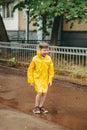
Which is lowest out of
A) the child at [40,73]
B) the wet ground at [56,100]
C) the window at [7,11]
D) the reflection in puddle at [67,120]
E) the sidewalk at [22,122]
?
the wet ground at [56,100]

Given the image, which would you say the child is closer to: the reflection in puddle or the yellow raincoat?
the yellow raincoat

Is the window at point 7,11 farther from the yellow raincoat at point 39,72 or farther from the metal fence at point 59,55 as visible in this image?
the yellow raincoat at point 39,72

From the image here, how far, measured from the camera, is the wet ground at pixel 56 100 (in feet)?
24.5

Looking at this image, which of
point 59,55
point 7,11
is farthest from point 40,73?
point 7,11

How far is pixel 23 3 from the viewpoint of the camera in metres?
15.7

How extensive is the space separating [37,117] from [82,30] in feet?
46.0

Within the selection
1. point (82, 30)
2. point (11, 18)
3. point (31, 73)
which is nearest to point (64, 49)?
point (31, 73)

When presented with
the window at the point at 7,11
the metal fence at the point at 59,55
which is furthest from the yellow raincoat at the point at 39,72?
the window at the point at 7,11

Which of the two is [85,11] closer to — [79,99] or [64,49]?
[64,49]

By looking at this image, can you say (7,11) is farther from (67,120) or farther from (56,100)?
(67,120)

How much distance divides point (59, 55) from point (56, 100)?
4150mm

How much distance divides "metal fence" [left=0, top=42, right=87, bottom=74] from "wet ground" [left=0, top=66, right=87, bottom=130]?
92cm

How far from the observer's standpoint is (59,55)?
13.2 meters

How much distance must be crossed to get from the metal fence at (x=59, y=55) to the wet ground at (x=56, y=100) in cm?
92
